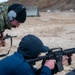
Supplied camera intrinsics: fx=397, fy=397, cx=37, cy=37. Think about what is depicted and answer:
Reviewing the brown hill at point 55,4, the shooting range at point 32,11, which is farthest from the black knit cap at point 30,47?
the brown hill at point 55,4

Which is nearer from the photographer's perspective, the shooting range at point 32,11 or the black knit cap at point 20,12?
the black knit cap at point 20,12

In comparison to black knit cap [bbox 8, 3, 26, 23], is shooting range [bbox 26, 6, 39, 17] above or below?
below

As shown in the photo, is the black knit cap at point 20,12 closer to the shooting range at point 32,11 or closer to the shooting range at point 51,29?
the shooting range at point 51,29

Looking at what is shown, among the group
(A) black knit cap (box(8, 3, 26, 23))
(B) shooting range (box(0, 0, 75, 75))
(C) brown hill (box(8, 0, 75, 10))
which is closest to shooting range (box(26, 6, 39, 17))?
(B) shooting range (box(0, 0, 75, 75))

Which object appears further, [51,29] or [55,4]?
[55,4]

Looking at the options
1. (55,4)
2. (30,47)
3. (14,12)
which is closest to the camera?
(30,47)

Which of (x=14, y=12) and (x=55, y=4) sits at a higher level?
(x=14, y=12)

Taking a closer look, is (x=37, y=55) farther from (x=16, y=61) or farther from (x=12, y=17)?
(x=12, y=17)

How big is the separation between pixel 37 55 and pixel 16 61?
0.25 meters

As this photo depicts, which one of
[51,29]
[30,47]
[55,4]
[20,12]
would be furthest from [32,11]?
[30,47]

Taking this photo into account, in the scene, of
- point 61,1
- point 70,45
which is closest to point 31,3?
point 61,1

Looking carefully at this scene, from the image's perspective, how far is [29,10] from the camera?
2988 centimetres

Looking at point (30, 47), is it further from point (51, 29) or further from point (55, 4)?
point (55, 4)

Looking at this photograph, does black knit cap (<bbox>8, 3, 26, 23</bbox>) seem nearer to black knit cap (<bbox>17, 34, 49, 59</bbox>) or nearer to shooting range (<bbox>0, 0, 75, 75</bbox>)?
black knit cap (<bbox>17, 34, 49, 59</bbox>)
